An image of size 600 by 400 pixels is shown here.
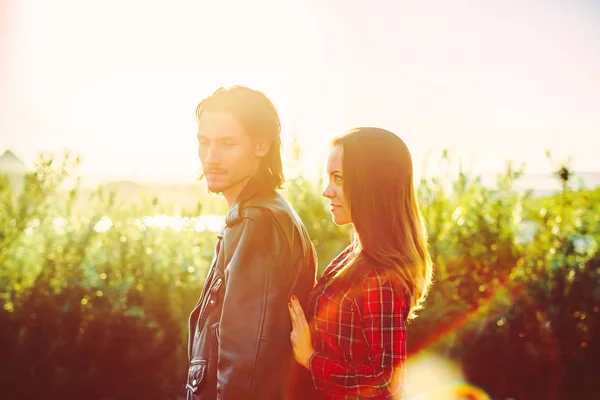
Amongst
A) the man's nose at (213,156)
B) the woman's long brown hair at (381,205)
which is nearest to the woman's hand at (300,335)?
the woman's long brown hair at (381,205)

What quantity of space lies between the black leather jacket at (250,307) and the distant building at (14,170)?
10.1 ft

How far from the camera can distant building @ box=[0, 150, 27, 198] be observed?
4688 mm

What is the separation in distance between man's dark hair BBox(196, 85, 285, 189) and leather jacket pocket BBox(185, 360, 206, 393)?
802 mm

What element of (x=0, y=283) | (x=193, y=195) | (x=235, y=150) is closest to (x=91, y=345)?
(x=0, y=283)

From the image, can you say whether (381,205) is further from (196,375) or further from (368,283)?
(196,375)

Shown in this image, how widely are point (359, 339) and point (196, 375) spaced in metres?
0.62

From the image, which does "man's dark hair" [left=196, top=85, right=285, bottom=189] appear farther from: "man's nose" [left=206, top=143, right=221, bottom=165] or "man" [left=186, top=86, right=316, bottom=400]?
"man's nose" [left=206, top=143, right=221, bottom=165]

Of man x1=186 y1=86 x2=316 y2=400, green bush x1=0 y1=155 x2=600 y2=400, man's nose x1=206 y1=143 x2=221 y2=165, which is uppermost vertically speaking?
man's nose x1=206 y1=143 x2=221 y2=165

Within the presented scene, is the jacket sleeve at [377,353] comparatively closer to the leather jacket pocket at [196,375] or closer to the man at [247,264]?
the man at [247,264]

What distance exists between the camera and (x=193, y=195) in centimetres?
524

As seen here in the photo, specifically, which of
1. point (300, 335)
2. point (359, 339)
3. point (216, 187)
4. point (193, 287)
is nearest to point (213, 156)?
point (216, 187)

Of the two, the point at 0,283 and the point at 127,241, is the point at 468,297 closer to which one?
the point at 127,241

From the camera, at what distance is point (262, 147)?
2.49 m

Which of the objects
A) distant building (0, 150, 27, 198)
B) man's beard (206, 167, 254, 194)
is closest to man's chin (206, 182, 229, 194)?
man's beard (206, 167, 254, 194)
